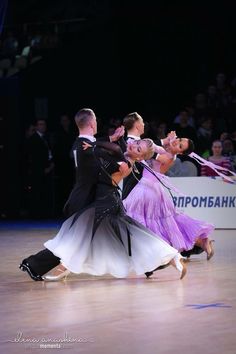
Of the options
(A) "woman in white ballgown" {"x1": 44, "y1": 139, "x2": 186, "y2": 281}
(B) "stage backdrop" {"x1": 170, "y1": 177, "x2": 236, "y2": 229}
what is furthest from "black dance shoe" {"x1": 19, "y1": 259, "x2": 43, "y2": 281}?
(B) "stage backdrop" {"x1": 170, "y1": 177, "x2": 236, "y2": 229}

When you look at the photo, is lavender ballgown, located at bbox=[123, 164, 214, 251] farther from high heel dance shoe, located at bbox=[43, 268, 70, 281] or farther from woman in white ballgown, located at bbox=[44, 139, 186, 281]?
high heel dance shoe, located at bbox=[43, 268, 70, 281]

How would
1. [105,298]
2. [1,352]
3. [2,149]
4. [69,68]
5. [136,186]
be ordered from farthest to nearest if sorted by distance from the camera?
[69,68] → [2,149] → [136,186] → [105,298] → [1,352]

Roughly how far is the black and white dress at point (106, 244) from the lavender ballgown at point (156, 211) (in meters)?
1.08

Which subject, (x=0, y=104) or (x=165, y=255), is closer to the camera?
(x=165, y=255)

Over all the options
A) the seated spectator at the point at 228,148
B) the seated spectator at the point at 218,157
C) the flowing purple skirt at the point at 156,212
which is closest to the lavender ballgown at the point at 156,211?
the flowing purple skirt at the point at 156,212

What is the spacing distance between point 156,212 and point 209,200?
16.6 feet

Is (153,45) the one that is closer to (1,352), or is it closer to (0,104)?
(0,104)

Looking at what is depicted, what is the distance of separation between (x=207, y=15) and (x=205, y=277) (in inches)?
441

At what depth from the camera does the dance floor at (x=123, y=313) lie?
568 cm

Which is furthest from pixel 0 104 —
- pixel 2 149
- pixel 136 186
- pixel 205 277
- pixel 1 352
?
pixel 1 352

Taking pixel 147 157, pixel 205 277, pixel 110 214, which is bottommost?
pixel 205 277

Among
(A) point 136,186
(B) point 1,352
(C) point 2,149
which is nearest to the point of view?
(B) point 1,352

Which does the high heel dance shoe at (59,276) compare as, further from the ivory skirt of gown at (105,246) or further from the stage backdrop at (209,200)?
the stage backdrop at (209,200)

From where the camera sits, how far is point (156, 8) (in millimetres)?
19812
